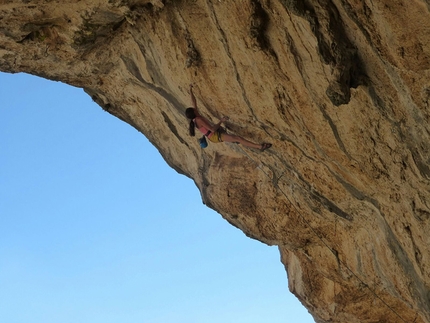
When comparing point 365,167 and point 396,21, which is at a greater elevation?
point 396,21

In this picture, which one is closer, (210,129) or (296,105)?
(296,105)

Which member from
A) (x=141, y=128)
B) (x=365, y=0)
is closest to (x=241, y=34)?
(x=365, y=0)

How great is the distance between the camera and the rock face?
6391 mm

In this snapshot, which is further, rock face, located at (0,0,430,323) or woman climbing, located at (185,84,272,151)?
woman climbing, located at (185,84,272,151)

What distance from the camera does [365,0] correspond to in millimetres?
5867

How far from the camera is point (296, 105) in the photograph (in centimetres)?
786

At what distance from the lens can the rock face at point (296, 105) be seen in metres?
6.39

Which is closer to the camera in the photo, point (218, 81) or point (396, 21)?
point (396, 21)

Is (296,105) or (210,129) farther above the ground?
(210,129)

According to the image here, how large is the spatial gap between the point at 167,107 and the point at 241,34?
3.31 meters

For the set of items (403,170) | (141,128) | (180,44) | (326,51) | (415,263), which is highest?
(141,128)

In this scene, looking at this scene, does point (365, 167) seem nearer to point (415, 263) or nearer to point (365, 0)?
point (415, 263)

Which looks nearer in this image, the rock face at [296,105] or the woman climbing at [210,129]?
the rock face at [296,105]

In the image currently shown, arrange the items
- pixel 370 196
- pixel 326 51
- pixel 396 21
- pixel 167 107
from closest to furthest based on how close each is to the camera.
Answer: pixel 396 21 → pixel 326 51 → pixel 370 196 → pixel 167 107
